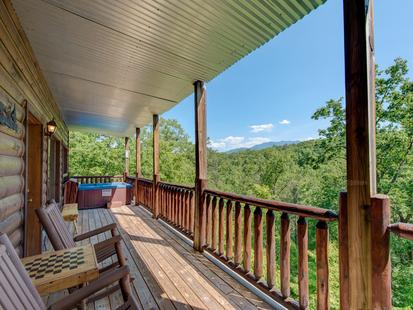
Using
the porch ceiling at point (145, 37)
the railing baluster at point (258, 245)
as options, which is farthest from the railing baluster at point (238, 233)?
the porch ceiling at point (145, 37)

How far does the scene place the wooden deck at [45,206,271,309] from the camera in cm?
216

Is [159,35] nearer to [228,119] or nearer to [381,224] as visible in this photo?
[381,224]

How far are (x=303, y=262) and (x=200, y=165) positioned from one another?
2067mm

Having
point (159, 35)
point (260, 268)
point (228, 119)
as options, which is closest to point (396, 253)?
point (260, 268)

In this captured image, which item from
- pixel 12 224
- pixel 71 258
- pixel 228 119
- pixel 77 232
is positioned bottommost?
pixel 77 232

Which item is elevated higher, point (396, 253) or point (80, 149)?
point (80, 149)

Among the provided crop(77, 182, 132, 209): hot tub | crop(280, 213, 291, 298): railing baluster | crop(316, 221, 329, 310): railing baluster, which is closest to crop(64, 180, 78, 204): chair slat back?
crop(77, 182, 132, 209): hot tub

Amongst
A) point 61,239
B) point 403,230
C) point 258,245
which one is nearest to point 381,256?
point 403,230

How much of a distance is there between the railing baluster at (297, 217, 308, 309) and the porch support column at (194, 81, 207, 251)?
1.75 meters

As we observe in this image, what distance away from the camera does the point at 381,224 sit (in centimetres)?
129

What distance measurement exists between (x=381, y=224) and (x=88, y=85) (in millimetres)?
4242

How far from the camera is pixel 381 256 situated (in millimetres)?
1291

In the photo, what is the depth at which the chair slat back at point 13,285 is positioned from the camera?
38.1 inches

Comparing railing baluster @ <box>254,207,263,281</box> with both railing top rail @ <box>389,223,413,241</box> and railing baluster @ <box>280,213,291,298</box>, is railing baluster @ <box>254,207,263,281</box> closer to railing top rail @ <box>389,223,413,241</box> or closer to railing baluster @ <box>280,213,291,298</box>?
railing baluster @ <box>280,213,291,298</box>
